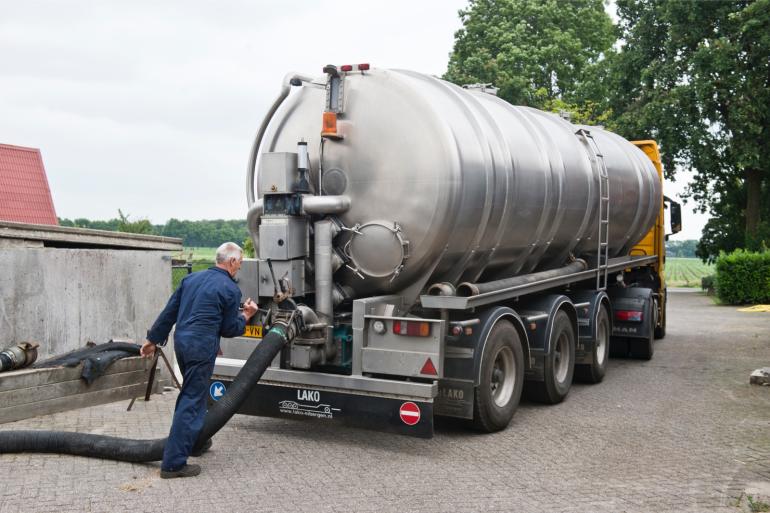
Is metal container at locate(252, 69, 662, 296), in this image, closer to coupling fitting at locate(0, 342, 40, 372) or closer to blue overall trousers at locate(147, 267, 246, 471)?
blue overall trousers at locate(147, 267, 246, 471)

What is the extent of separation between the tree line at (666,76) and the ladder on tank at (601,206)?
60.8 feet

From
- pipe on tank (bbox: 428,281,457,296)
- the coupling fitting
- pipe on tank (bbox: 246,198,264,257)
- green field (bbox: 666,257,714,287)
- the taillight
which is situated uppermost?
pipe on tank (bbox: 246,198,264,257)

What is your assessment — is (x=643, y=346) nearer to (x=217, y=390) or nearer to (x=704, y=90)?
(x=217, y=390)

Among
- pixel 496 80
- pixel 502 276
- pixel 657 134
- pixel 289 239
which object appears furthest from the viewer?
pixel 496 80

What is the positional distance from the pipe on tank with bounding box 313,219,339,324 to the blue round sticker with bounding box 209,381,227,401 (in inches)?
Result: 52.9

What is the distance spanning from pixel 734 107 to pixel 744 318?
10.4 meters

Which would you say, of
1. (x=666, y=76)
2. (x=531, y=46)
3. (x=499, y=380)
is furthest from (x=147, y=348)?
(x=531, y=46)

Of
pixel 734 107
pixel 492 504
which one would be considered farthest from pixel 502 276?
pixel 734 107

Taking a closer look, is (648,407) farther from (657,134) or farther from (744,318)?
(657,134)

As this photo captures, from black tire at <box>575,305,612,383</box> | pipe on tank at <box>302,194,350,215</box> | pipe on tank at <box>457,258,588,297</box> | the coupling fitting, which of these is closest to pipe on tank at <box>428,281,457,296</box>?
pipe on tank at <box>457,258,588,297</box>

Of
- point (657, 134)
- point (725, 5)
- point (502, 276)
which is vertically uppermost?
point (725, 5)

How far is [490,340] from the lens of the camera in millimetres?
7203

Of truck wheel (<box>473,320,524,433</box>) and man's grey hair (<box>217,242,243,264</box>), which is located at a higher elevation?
man's grey hair (<box>217,242,243,264</box>)

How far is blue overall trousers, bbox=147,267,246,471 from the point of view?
231 inches
